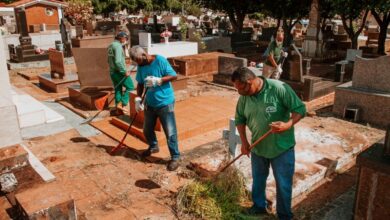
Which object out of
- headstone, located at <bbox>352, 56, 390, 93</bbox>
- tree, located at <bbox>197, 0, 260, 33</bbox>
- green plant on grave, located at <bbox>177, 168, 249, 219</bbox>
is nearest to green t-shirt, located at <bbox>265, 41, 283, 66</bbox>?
headstone, located at <bbox>352, 56, 390, 93</bbox>

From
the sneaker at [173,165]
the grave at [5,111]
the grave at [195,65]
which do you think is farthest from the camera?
the grave at [195,65]

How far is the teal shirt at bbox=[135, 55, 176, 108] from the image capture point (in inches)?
210

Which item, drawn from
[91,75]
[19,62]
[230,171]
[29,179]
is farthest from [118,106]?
[19,62]

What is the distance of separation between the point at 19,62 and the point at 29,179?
39.3ft

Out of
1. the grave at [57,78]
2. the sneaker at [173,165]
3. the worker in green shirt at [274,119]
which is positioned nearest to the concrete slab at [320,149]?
the worker in green shirt at [274,119]

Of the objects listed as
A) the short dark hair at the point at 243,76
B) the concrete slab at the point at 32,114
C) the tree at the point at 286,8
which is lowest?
the concrete slab at the point at 32,114

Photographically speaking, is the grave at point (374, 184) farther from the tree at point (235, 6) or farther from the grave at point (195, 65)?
the tree at point (235, 6)

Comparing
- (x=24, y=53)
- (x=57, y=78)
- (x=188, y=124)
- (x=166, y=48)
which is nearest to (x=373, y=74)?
(x=188, y=124)

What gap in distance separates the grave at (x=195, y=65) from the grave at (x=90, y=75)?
12.2 ft

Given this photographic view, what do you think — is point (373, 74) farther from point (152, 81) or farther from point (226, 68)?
point (152, 81)

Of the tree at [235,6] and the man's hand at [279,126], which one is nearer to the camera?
the man's hand at [279,126]

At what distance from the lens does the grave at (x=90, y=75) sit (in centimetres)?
874

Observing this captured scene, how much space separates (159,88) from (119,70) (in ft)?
8.85

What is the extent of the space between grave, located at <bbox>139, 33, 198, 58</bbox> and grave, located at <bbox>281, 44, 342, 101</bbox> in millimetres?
5780
